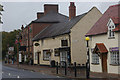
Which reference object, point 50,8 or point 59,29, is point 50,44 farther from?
point 50,8

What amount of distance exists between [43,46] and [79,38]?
12447mm

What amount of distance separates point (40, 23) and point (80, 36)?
59.2ft

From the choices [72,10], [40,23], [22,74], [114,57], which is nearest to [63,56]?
[72,10]

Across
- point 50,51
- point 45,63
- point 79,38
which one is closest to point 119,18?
point 79,38

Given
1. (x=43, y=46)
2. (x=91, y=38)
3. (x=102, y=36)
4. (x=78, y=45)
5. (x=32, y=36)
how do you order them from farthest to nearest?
(x=32, y=36), (x=43, y=46), (x=78, y=45), (x=91, y=38), (x=102, y=36)

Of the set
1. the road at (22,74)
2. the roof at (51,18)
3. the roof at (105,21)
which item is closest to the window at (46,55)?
the roof at (51,18)

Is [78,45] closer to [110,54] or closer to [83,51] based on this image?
[83,51]

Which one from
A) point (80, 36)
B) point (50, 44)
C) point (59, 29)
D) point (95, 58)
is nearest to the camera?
point (95, 58)

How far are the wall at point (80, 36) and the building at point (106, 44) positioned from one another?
723cm

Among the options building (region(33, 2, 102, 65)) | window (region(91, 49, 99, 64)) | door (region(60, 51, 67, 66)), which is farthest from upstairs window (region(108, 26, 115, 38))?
door (region(60, 51, 67, 66))

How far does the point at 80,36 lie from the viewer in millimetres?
38625

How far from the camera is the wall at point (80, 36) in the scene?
1495 inches

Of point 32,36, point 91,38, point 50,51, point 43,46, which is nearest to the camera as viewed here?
point 91,38

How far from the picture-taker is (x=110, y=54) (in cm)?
2628
